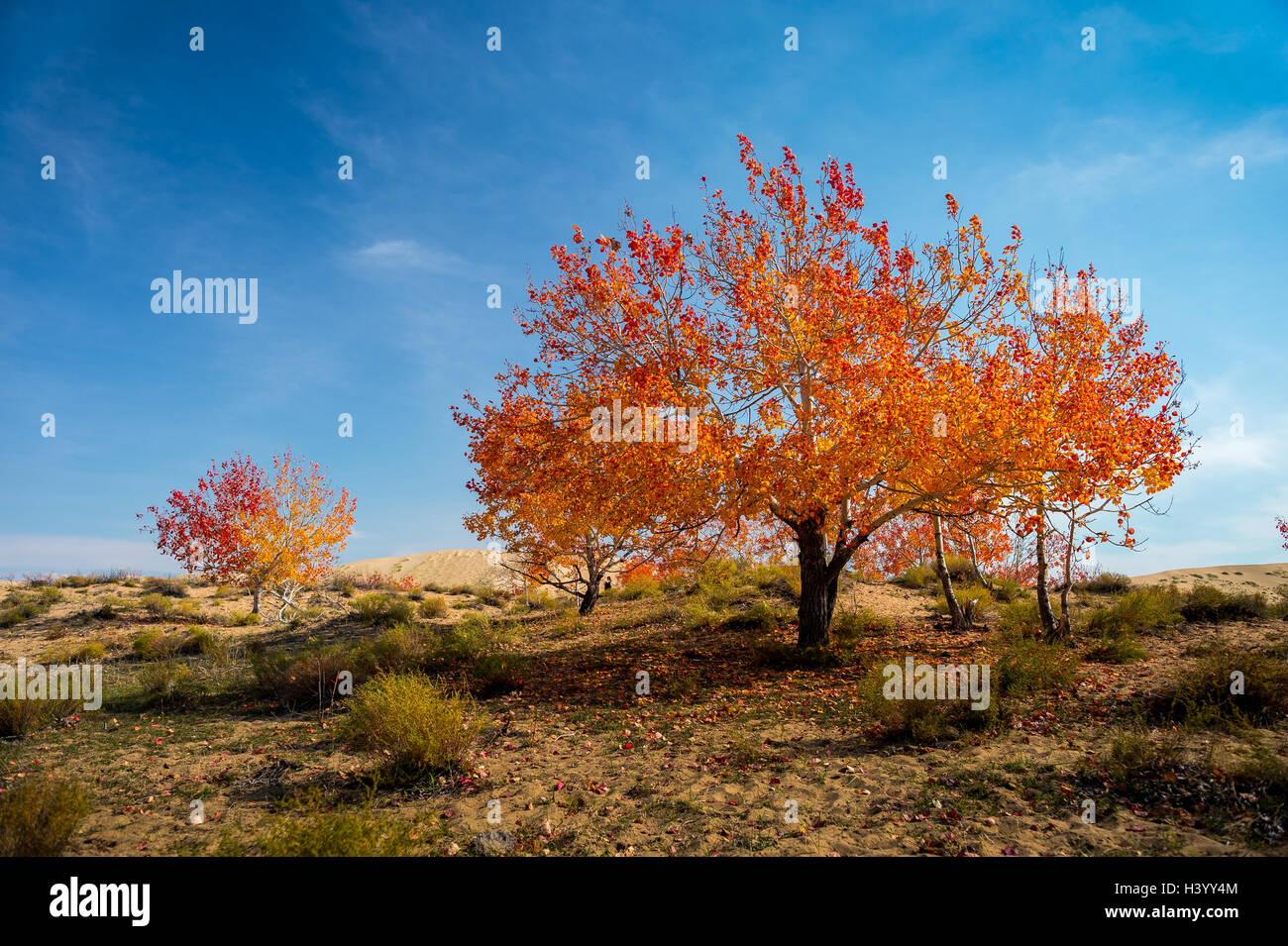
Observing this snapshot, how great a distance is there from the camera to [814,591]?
14031 mm

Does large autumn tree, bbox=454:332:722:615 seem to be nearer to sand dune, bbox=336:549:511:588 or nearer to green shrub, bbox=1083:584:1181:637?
green shrub, bbox=1083:584:1181:637

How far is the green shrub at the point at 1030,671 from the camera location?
9.41 metres

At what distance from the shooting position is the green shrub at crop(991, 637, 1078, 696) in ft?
30.9

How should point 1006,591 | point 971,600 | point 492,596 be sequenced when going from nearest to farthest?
1. point 971,600
2. point 1006,591
3. point 492,596

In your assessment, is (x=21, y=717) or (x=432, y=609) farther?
(x=432, y=609)

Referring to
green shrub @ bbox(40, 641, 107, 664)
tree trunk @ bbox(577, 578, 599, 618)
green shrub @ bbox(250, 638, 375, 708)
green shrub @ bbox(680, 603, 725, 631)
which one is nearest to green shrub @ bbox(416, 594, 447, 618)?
tree trunk @ bbox(577, 578, 599, 618)

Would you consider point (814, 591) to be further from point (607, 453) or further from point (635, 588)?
point (635, 588)

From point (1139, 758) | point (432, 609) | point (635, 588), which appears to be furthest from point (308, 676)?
point (635, 588)

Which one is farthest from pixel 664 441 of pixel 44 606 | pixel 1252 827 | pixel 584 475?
pixel 44 606

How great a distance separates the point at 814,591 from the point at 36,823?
12.8 m

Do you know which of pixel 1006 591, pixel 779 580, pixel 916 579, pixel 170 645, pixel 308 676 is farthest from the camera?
pixel 916 579

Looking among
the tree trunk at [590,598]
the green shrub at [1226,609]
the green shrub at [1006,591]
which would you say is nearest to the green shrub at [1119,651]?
the green shrub at [1226,609]

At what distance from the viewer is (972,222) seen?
12.0 m
